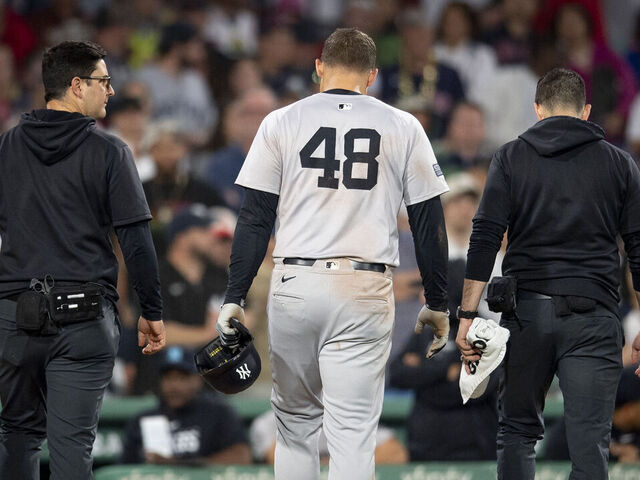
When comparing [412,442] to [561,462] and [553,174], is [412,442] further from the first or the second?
[553,174]

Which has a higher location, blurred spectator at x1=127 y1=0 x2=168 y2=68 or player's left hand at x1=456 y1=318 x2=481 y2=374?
blurred spectator at x1=127 y1=0 x2=168 y2=68

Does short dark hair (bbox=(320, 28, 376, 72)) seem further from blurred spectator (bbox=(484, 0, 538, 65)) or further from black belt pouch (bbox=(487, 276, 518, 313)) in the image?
blurred spectator (bbox=(484, 0, 538, 65))

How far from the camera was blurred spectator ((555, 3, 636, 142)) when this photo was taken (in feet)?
33.2

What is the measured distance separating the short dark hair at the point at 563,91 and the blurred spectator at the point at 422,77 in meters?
5.08

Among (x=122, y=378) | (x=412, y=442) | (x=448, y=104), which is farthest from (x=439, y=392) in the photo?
(x=448, y=104)

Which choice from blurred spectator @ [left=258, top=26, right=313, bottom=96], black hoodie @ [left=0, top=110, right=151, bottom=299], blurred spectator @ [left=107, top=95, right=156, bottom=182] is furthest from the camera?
blurred spectator @ [left=258, top=26, right=313, bottom=96]

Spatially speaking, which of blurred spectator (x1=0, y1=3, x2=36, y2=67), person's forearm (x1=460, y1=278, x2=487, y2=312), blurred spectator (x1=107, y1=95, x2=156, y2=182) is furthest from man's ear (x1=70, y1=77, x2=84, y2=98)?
blurred spectator (x1=0, y1=3, x2=36, y2=67)

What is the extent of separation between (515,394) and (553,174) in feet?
3.02

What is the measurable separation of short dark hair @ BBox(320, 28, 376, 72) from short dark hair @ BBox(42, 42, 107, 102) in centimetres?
99

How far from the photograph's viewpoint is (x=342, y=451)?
14.2 feet

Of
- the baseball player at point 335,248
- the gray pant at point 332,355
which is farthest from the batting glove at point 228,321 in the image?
the gray pant at point 332,355

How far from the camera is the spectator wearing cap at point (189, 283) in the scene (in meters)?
7.65

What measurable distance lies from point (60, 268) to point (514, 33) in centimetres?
709

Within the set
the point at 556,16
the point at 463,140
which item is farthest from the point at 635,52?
the point at 463,140
